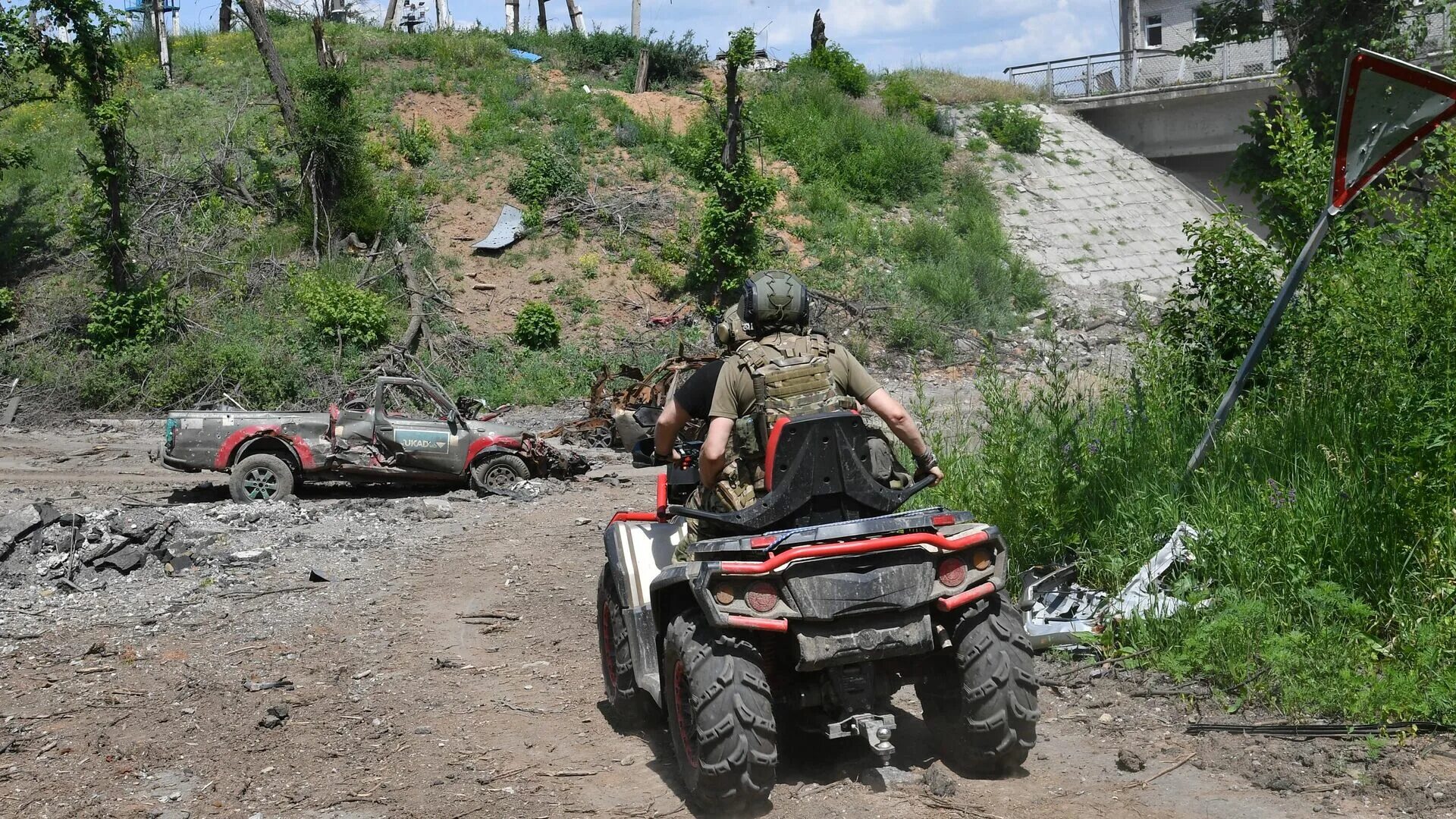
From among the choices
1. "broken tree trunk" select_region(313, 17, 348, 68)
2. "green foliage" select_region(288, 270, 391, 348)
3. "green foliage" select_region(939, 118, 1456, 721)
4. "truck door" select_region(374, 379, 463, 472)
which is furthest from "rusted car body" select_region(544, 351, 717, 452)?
"broken tree trunk" select_region(313, 17, 348, 68)

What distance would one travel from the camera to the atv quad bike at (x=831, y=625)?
14.6 feet

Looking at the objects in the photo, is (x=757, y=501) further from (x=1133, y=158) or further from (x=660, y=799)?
(x=1133, y=158)

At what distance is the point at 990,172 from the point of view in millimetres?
33094

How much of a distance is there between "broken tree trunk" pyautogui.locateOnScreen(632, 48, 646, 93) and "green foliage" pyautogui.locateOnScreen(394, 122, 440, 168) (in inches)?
265

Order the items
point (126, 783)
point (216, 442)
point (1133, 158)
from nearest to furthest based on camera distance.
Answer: point (126, 783), point (216, 442), point (1133, 158)

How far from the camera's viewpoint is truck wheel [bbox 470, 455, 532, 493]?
45.6ft

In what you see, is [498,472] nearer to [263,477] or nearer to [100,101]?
[263,477]

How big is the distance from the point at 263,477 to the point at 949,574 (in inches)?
407

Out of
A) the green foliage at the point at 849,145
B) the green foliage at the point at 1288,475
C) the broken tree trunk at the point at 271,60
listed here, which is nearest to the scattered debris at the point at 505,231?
the broken tree trunk at the point at 271,60

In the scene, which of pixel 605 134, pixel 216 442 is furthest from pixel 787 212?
pixel 216 442

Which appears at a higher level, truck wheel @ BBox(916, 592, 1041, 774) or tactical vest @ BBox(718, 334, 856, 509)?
tactical vest @ BBox(718, 334, 856, 509)

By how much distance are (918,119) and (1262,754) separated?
103 ft

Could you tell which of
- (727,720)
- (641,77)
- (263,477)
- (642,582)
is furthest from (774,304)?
(641,77)

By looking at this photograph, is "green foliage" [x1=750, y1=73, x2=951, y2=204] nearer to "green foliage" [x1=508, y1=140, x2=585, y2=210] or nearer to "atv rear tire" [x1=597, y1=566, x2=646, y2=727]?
"green foliage" [x1=508, y1=140, x2=585, y2=210]
